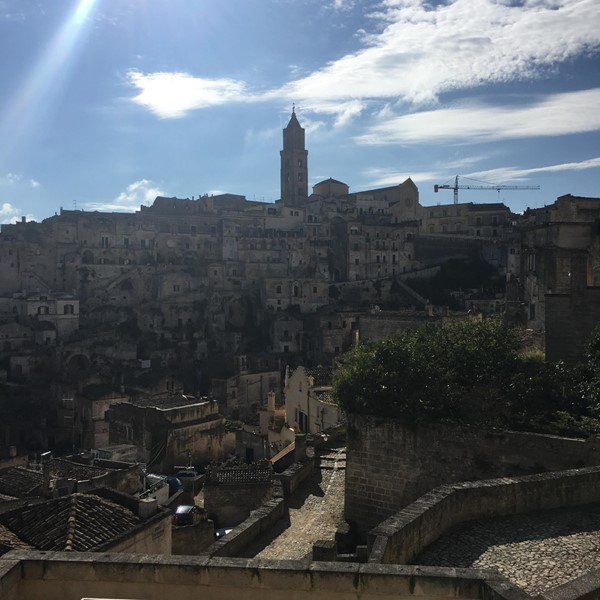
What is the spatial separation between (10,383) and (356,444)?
46.6 meters

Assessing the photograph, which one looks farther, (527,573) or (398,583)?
(527,573)

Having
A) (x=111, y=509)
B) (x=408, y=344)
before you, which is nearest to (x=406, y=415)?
(x=408, y=344)

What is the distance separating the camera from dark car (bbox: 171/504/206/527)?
15312 mm

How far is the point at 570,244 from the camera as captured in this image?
2544cm

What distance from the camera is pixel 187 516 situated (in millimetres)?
15648

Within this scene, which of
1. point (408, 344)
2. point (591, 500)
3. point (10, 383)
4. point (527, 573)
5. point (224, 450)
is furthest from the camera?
point (10, 383)

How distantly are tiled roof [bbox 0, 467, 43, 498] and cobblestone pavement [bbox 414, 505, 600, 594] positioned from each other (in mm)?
14706

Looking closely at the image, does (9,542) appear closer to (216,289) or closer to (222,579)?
(222,579)

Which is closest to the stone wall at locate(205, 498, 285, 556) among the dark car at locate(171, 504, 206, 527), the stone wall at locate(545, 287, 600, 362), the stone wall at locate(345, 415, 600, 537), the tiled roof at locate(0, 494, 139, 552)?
the stone wall at locate(345, 415, 600, 537)

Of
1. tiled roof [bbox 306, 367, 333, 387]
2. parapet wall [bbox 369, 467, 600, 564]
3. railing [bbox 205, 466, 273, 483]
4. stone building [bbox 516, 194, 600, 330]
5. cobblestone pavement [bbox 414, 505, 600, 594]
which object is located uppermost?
stone building [bbox 516, 194, 600, 330]

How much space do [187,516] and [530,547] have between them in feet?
32.8

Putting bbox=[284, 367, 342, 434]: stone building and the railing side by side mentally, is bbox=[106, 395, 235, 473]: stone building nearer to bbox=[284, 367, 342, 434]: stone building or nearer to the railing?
bbox=[284, 367, 342, 434]: stone building

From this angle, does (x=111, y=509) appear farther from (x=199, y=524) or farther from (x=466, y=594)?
(x=466, y=594)

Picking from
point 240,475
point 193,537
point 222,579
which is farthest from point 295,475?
point 222,579
